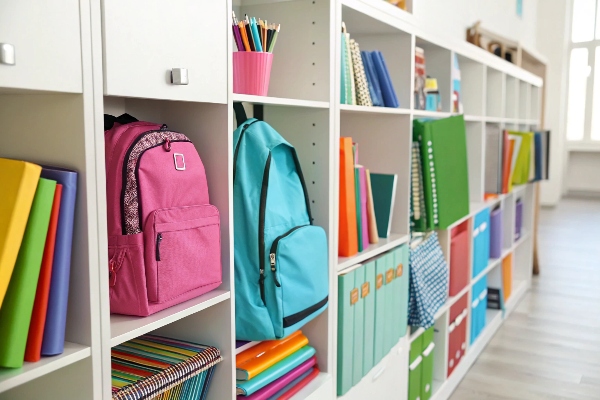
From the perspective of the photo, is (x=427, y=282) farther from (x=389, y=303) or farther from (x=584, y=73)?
(x=584, y=73)

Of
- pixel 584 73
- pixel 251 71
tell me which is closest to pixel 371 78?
pixel 251 71

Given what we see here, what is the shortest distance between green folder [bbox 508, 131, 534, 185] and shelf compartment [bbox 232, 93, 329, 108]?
261 centimetres

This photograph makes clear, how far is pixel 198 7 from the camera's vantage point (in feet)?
3.90

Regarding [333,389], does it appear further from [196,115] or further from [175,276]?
[196,115]

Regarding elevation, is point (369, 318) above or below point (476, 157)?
below

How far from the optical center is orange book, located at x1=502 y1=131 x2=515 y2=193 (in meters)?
3.66

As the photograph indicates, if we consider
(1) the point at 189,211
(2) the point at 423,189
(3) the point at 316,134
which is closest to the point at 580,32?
(2) the point at 423,189

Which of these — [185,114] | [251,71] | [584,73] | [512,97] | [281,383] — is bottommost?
[281,383]

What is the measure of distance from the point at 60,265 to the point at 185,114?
1.67ft

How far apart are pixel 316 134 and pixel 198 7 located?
621 mm

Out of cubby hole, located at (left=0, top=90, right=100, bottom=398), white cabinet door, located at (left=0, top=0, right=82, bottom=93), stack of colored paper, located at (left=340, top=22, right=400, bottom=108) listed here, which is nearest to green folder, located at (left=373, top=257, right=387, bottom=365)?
stack of colored paper, located at (left=340, top=22, right=400, bottom=108)

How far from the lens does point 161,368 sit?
48.9 inches

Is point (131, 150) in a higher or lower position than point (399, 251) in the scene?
higher

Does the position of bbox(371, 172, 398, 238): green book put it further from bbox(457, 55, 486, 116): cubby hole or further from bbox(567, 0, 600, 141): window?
bbox(567, 0, 600, 141): window
